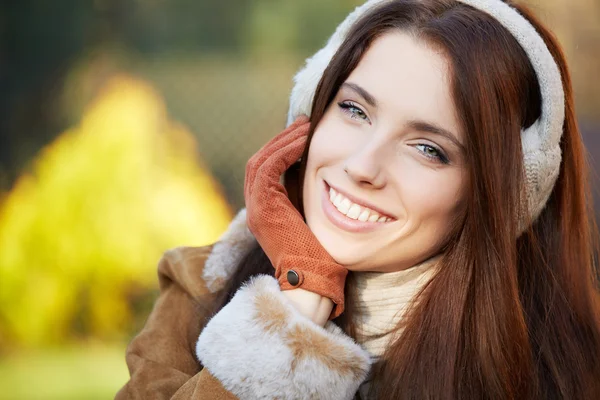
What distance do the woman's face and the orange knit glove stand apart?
48 millimetres

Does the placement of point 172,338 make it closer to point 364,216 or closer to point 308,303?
point 308,303

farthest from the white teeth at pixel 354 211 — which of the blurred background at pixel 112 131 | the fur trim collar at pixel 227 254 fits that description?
the blurred background at pixel 112 131

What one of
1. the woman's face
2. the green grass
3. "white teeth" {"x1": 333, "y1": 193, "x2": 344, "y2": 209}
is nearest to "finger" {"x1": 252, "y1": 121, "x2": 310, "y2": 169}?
the woman's face

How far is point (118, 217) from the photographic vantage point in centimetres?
404

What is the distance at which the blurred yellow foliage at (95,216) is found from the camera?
4.04 meters

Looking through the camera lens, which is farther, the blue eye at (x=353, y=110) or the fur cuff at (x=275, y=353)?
the blue eye at (x=353, y=110)

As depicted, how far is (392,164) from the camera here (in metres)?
1.84

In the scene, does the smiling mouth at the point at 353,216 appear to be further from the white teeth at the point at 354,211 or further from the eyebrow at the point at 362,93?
the eyebrow at the point at 362,93

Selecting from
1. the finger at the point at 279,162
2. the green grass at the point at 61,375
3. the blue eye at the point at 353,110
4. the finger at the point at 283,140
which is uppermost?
the blue eye at the point at 353,110

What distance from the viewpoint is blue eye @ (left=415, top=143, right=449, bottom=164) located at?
1854 mm

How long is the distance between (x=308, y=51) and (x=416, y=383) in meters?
2.60

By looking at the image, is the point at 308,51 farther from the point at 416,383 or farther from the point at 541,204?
the point at 416,383

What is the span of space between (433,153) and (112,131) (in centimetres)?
263

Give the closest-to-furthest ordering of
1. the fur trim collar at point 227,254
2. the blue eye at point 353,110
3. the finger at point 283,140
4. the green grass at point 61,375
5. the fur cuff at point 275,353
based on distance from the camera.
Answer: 1. the fur cuff at point 275,353
2. the blue eye at point 353,110
3. the finger at point 283,140
4. the fur trim collar at point 227,254
5. the green grass at point 61,375
